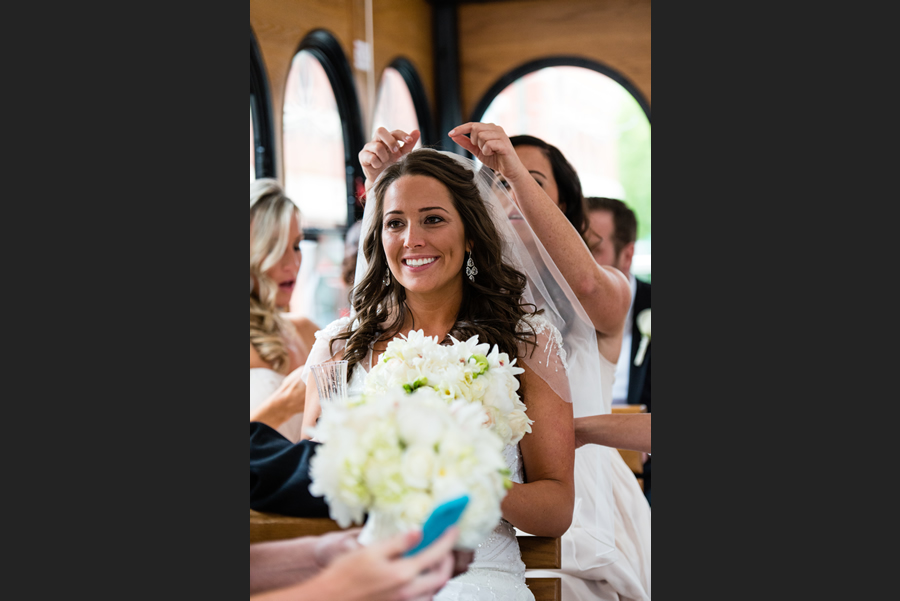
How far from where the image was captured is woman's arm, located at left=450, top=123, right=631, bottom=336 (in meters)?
2.27

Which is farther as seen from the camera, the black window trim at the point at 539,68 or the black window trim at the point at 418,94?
the black window trim at the point at 418,94

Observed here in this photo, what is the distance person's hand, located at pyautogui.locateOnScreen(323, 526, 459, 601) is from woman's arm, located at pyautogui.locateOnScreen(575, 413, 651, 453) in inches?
38.9

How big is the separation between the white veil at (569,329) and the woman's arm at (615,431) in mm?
109

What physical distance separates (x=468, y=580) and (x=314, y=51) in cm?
322

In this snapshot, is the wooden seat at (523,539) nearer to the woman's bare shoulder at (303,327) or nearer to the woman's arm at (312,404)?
A: the woman's arm at (312,404)

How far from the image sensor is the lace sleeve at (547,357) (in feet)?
7.18

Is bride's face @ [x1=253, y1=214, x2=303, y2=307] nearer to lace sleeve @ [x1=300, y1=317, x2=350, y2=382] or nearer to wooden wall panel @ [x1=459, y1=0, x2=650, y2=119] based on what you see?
lace sleeve @ [x1=300, y1=317, x2=350, y2=382]

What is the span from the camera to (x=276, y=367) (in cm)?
331

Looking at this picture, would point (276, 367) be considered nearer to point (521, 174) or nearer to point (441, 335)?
point (441, 335)

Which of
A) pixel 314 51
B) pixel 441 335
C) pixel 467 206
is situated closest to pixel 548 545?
pixel 441 335

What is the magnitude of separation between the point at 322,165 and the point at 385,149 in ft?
9.15

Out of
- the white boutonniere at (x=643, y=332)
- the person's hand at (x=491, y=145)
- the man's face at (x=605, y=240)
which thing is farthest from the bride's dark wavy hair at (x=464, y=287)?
the white boutonniere at (x=643, y=332)

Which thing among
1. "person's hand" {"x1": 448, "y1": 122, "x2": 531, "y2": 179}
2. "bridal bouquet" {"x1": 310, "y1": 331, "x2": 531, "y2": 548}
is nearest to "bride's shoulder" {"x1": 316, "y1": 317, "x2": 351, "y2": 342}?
"person's hand" {"x1": 448, "y1": 122, "x2": 531, "y2": 179}

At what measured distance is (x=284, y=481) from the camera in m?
2.04
